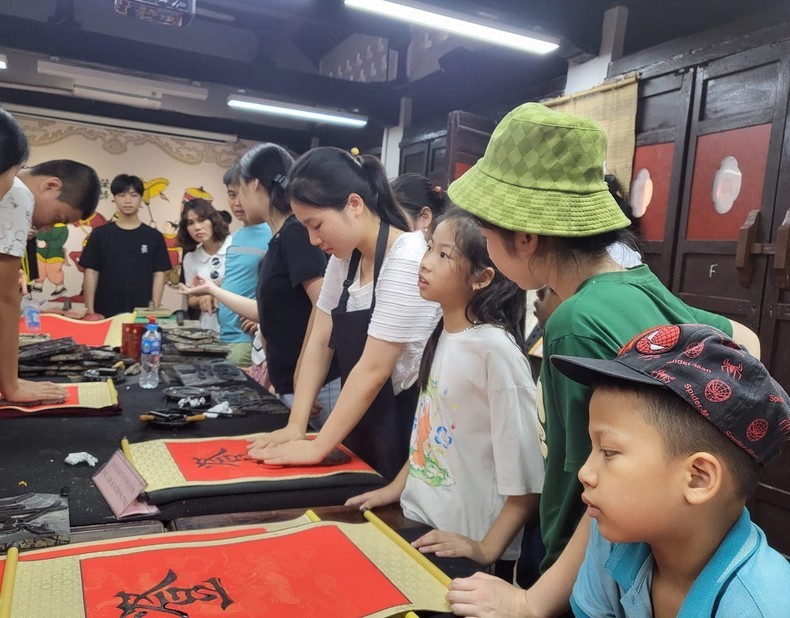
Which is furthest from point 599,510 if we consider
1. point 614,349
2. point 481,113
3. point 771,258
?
point 481,113

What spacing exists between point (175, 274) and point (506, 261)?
6.42m

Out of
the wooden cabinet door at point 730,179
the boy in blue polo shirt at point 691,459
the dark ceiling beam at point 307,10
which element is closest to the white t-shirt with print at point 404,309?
the boy in blue polo shirt at point 691,459

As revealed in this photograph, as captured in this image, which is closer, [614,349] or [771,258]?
[614,349]

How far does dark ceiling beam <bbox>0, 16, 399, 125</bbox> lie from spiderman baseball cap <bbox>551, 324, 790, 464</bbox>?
19.3 ft

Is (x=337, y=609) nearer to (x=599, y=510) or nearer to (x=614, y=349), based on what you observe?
(x=599, y=510)

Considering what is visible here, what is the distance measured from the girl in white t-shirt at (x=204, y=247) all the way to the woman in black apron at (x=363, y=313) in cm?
232


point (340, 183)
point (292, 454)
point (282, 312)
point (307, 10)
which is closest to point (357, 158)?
point (340, 183)

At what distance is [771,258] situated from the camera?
10.00 ft

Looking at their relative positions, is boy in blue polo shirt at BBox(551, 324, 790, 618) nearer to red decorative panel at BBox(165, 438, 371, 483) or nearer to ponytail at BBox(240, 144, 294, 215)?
red decorative panel at BBox(165, 438, 371, 483)

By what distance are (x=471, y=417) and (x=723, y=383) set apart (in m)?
Result: 0.68

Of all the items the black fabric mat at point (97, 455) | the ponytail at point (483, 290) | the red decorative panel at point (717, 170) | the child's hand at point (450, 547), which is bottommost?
the black fabric mat at point (97, 455)

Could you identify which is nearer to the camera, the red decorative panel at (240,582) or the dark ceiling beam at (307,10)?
the red decorative panel at (240,582)

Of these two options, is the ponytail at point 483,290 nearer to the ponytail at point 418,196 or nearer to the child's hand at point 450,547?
the child's hand at point 450,547

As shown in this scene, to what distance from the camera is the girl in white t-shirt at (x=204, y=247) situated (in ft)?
13.1
